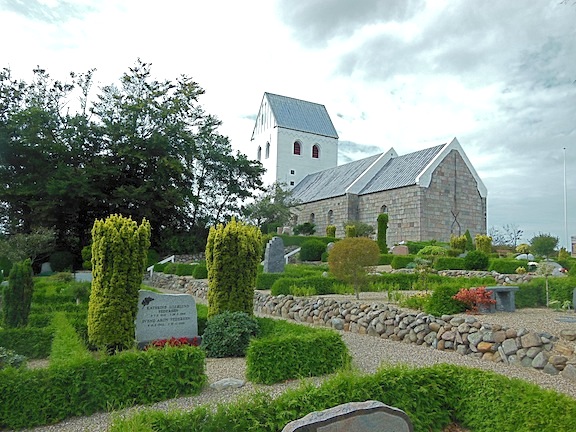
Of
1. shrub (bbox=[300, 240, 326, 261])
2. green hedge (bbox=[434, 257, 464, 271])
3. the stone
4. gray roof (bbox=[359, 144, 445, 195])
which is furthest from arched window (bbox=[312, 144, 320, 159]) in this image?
the stone

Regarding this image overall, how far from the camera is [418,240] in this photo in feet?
91.9

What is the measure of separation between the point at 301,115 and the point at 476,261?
31980mm

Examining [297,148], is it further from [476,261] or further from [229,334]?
[229,334]

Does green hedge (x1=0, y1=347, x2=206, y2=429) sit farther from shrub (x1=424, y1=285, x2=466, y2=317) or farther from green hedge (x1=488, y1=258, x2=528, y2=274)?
green hedge (x1=488, y1=258, x2=528, y2=274)

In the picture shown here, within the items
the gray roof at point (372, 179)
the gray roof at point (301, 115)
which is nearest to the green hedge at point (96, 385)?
the gray roof at point (372, 179)

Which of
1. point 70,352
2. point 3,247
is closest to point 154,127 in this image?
point 3,247

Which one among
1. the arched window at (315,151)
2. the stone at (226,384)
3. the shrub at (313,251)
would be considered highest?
the arched window at (315,151)

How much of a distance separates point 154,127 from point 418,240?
17521 millimetres

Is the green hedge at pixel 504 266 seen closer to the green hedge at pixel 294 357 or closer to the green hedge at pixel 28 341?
the green hedge at pixel 294 357

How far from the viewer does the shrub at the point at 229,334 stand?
22.4 ft

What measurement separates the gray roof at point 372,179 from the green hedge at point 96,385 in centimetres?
2558

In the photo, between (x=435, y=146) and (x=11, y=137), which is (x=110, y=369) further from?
(x=435, y=146)

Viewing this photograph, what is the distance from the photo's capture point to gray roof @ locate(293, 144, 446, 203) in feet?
99.0

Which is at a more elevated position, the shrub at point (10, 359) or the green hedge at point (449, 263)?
the green hedge at point (449, 263)
